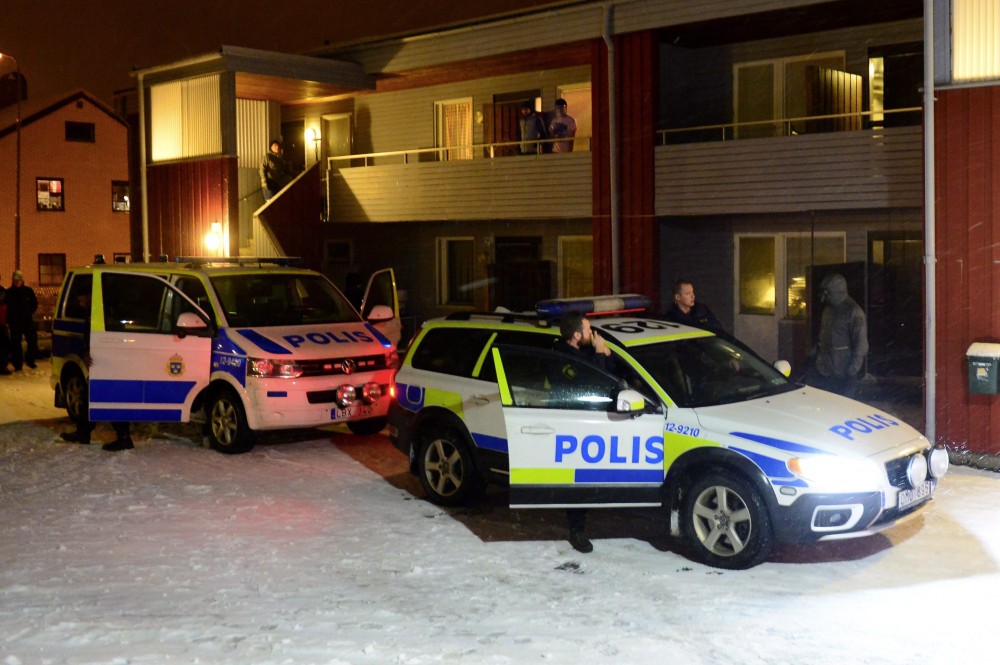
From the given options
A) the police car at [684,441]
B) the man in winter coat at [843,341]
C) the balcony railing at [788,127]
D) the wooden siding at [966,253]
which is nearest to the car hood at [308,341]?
the police car at [684,441]

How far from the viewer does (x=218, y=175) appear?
2292 cm

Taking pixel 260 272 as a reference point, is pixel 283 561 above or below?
below

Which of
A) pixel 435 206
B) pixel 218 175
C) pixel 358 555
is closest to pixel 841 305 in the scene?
pixel 358 555

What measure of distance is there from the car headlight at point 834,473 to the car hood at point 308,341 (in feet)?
19.9

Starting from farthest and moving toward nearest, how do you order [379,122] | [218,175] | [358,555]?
[379,122], [218,175], [358,555]

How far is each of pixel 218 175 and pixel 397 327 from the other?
9.52m

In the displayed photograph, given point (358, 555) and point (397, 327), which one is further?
point (397, 327)

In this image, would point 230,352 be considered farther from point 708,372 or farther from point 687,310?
point 708,372

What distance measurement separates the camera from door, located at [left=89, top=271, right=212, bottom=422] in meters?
12.5

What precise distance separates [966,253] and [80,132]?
153 feet

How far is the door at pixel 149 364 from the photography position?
1254 centimetres

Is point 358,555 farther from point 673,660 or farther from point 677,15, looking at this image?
point 677,15

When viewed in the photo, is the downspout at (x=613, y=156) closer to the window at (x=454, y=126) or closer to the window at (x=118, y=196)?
the window at (x=454, y=126)

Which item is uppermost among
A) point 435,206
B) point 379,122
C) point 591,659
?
point 379,122
